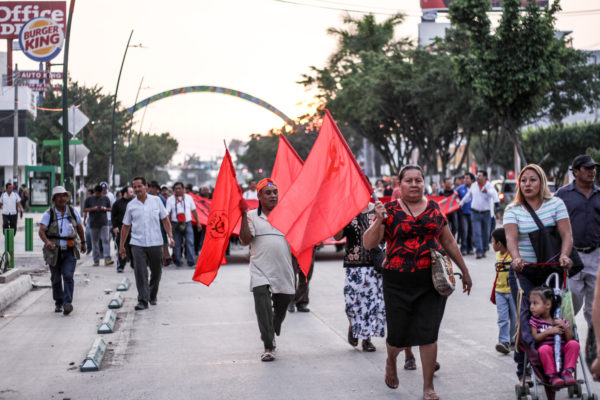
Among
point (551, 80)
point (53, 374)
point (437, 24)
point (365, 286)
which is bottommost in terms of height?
point (53, 374)

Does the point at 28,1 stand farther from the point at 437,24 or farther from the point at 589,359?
the point at 589,359

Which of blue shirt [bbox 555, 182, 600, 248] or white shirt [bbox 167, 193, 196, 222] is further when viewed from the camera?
white shirt [bbox 167, 193, 196, 222]

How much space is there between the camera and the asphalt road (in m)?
6.62

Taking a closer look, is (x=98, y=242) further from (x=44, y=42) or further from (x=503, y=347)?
(x=44, y=42)

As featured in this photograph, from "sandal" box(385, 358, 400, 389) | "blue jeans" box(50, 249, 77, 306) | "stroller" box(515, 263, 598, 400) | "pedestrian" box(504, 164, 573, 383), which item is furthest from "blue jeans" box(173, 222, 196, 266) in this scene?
"stroller" box(515, 263, 598, 400)

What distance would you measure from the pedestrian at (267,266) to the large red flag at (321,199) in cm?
35

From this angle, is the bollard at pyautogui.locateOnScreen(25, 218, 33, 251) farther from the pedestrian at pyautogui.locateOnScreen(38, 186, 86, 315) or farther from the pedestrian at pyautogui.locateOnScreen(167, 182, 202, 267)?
the pedestrian at pyautogui.locateOnScreen(38, 186, 86, 315)

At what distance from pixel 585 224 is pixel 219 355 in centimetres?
370

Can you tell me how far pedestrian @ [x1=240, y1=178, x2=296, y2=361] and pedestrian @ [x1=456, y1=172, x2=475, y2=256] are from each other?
11788mm

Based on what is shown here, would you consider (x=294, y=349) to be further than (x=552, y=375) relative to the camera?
Yes

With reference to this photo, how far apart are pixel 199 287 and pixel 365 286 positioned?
6659 mm

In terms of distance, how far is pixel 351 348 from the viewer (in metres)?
8.41

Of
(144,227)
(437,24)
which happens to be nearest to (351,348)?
(144,227)

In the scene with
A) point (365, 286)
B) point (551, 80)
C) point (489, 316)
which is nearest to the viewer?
point (365, 286)
